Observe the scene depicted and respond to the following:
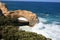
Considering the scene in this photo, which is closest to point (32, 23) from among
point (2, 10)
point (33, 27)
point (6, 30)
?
point (33, 27)

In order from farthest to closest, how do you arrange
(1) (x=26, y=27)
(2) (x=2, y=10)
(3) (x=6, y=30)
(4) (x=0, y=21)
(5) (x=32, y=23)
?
(2) (x=2, y=10)
(5) (x=32, y=23)
(1) (x=26, y=27)
(4) (x=0, y=21)
(3) (x=6, y=30)

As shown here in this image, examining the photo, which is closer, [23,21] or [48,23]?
[23,21]

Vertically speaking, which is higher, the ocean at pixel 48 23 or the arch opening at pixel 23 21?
the arch opening at pixel 23 21

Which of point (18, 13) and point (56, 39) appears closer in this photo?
point (56, 39)

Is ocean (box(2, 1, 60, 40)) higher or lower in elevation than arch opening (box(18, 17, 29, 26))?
lower

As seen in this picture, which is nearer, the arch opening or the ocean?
the ocean

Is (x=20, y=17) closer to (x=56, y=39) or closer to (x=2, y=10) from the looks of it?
(x=2, y=10)

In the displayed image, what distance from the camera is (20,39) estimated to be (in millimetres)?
8328

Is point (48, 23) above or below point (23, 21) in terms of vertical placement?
below

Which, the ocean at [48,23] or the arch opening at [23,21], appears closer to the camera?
the ocean at [48,23]

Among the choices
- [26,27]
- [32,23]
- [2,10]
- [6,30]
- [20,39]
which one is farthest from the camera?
[2,10]

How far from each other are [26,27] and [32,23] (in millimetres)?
1099

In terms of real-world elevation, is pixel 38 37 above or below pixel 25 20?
above

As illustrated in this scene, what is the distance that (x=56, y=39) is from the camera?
38.8 feet
